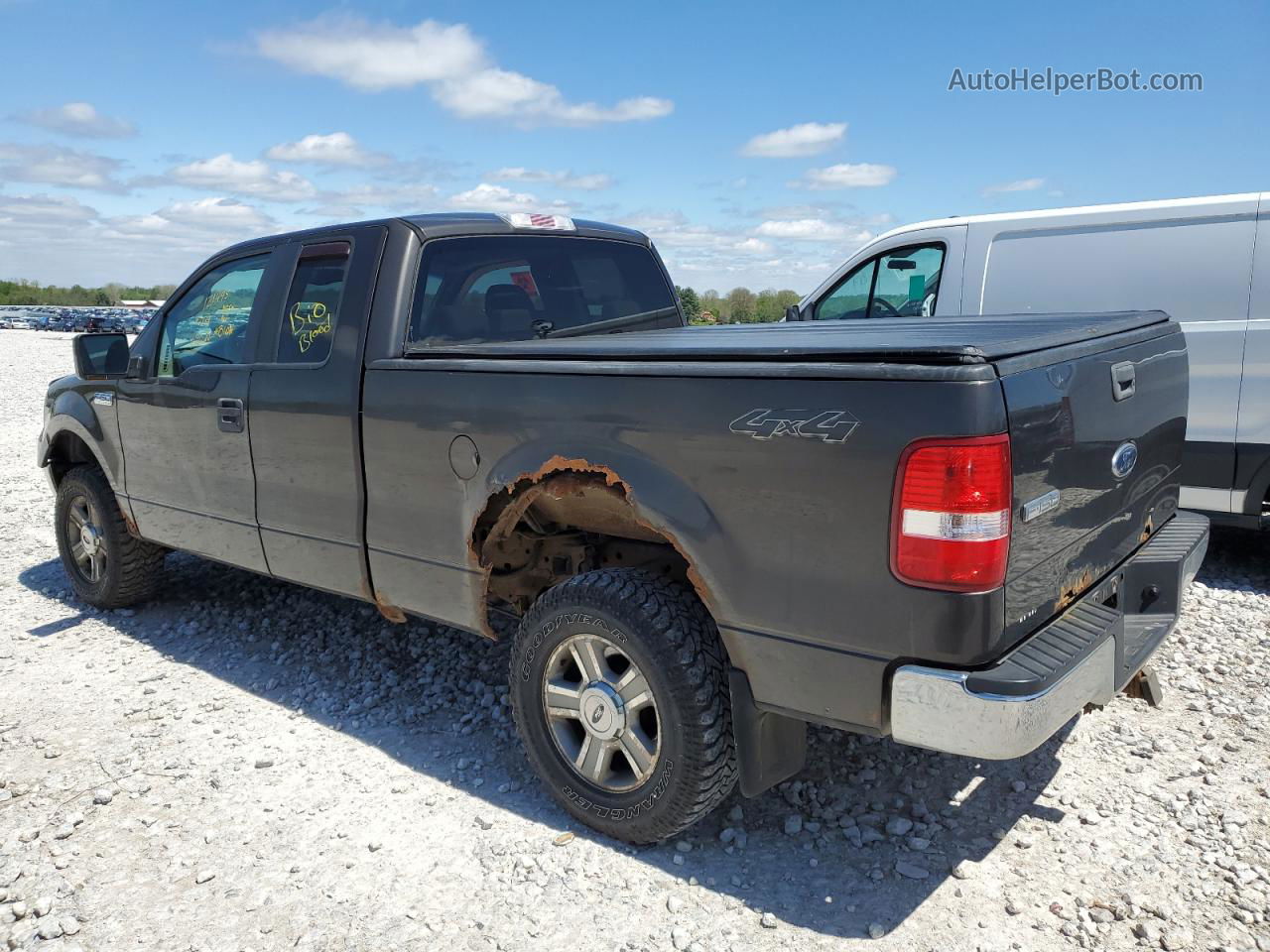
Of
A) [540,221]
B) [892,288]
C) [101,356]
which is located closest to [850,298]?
[892,288]

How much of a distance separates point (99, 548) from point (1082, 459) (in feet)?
17.0

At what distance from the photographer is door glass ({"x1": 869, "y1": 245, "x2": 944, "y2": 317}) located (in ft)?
22.2

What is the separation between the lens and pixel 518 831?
10.7 ft

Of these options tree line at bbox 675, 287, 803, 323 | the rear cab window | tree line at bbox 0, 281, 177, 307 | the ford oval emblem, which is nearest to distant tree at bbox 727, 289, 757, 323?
tree line at bbox 675, 287, 803, 323

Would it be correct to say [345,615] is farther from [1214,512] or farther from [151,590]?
[1214,512]

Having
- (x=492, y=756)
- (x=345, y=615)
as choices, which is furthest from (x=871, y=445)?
(x=345, y=615)

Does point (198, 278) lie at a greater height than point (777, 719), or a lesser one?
greater

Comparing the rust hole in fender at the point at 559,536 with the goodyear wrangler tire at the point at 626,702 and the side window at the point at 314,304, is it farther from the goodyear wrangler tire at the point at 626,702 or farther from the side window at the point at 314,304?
the side window at the point at 314,304

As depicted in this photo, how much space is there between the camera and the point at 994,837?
3.13 metres

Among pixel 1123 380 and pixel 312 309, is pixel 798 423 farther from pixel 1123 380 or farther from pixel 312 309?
pixel 312 309

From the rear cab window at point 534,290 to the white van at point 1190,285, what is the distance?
207 centimetres

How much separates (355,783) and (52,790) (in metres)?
1.11

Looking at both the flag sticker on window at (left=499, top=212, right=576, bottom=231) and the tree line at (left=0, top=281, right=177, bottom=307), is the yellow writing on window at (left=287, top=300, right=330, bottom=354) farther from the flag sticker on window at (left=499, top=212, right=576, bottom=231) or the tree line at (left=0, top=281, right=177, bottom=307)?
the tree line at (left=0, top=281, right=177, bottom=307)

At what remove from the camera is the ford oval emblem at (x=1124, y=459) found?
294 cm
